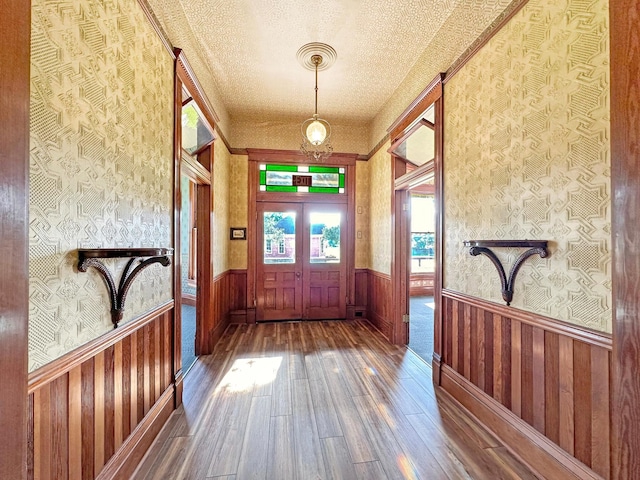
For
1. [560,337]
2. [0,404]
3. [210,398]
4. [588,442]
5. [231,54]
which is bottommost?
[210,398]

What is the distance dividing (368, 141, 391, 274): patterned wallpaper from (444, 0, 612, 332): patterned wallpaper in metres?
1.75

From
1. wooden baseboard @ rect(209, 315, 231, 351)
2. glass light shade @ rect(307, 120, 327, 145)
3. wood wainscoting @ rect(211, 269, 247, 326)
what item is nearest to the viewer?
glass light shade @ rect(307, 120, 327, 145)

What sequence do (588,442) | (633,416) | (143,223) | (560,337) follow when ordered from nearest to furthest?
1. (633,416)
2. (588,442)
3. (560,337)
4. (143,223)

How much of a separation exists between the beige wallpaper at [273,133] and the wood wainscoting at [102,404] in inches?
135

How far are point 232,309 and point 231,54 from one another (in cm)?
356

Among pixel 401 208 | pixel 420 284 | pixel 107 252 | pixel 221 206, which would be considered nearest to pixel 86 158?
pixel 107 252

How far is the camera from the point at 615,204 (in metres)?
0.88

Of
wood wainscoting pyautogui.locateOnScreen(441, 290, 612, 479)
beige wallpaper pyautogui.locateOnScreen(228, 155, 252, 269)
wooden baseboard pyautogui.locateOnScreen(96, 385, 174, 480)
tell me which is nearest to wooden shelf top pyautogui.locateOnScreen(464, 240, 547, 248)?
wood wainscoting pyautogui.locateOnScreen(441, 290, 612, 479)

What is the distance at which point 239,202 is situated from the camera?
4754 millimetres

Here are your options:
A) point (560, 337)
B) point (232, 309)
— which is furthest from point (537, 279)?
point (232, 309)

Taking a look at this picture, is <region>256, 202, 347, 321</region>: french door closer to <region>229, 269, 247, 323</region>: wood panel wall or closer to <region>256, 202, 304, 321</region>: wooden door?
Result: <region>256, 202, 304, 321</region>: wooden door

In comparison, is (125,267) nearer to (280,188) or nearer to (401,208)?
(401,208)

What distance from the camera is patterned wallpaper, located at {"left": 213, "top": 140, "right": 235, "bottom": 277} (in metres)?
3.80

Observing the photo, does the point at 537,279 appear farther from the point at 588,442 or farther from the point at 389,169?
the point at 389,169
